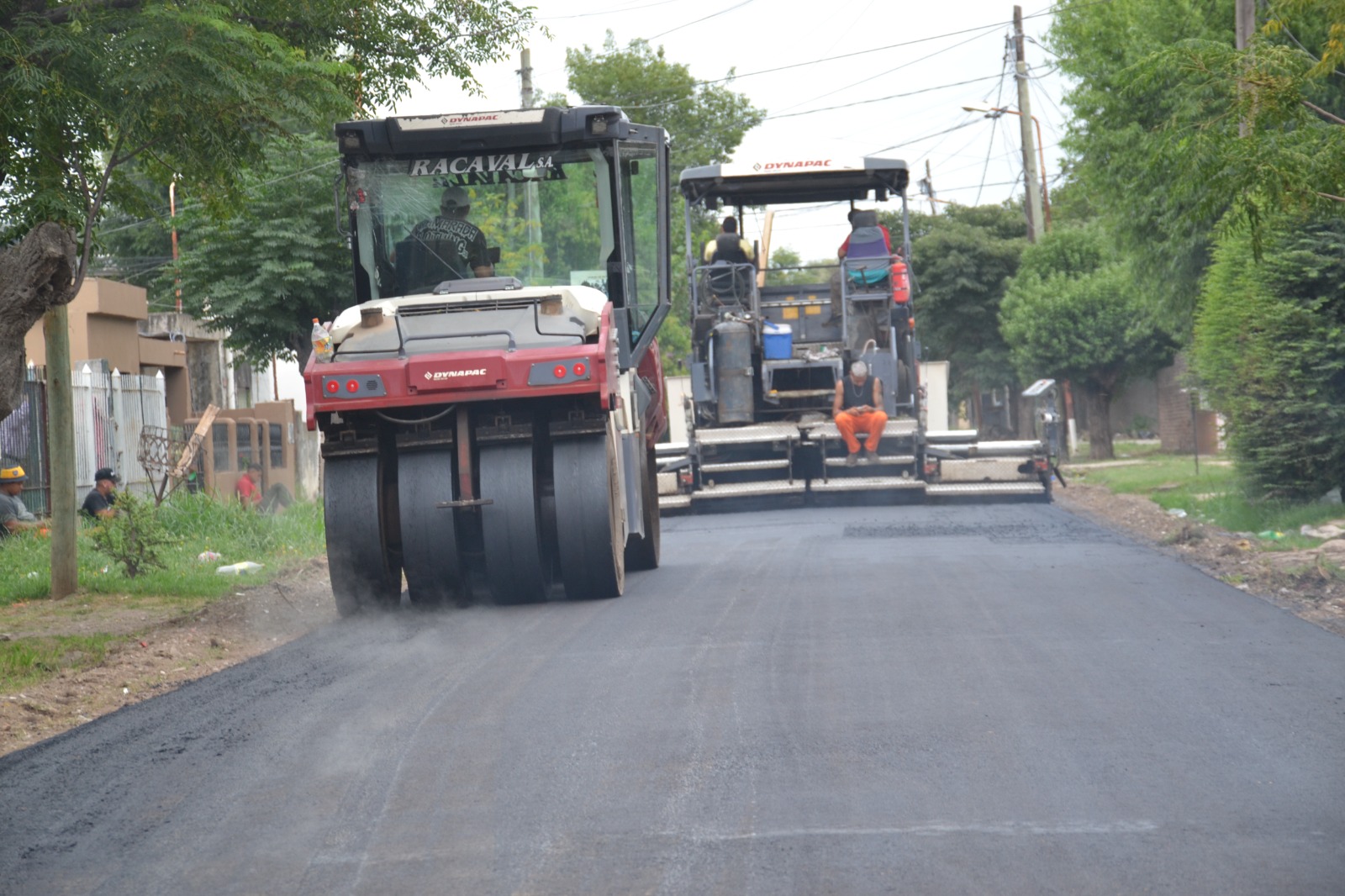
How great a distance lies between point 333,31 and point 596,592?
4.37 meters

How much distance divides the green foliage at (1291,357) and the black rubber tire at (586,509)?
6.25 meters

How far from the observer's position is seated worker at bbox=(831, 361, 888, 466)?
17.1m

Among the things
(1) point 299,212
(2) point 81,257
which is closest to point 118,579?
(2) point 81,257

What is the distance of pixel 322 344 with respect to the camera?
29.8 feet

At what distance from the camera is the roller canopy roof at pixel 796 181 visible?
18.1m

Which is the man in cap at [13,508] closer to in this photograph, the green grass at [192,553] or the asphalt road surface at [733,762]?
the green grass at [192,553]

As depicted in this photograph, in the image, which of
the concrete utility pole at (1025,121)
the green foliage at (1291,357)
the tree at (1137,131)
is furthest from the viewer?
the concrete utility pole at (1025,121)

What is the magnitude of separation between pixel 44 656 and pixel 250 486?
34.7 feet

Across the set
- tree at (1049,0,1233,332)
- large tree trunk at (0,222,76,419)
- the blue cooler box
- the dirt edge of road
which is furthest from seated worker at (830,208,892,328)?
large tree trunk at (0,222,76,419)

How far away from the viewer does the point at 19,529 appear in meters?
14.4

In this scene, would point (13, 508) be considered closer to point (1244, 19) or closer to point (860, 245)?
point (860, 245)

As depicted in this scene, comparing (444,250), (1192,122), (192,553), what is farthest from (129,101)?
(1192,122)

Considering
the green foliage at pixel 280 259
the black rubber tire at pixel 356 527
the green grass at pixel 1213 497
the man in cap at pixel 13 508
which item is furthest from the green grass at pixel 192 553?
the green grass at pixel 1213 497

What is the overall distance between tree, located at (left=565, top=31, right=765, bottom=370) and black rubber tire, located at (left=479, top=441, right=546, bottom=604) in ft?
92.2
